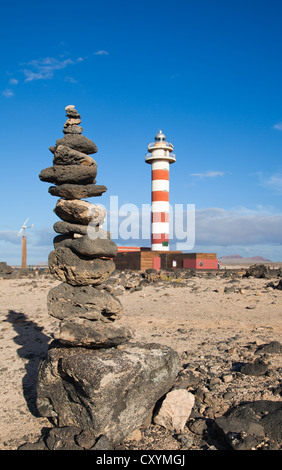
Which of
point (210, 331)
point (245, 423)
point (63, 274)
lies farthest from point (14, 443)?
point (210, 331)

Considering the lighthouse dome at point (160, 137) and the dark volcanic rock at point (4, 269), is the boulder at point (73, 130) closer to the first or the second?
the dark volcanic rock at point (4, 269)

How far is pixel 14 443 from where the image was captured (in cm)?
561

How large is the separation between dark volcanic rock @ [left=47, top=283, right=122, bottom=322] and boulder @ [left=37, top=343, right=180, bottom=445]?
2.78 ft

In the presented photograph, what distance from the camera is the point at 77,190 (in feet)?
23.9

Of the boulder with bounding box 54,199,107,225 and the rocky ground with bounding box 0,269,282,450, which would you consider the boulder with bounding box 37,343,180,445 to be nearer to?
the rocky ground with bounding box 0,269,282,450

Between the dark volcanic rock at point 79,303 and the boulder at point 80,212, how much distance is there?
50.1 inches

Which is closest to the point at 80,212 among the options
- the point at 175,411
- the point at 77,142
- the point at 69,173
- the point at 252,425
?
the point at 69,173

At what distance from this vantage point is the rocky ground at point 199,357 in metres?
5.51

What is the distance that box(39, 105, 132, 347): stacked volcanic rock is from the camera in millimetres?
7090

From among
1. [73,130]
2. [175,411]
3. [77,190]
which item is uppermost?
[73,130]

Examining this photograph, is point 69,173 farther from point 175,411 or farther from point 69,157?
point 175,411

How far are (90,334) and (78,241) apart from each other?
1.70m

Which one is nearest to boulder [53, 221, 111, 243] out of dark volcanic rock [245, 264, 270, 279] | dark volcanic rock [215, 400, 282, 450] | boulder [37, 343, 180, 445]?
boulder [37, 343, 180, 445]

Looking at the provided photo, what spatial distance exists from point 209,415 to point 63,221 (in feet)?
14.3
